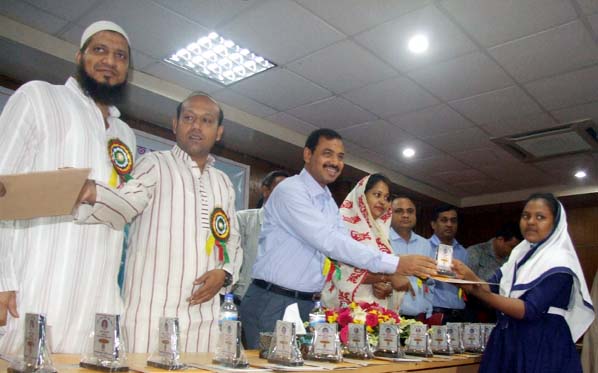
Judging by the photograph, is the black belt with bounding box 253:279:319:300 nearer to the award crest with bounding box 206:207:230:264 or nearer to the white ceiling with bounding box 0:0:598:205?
the award crest with bounding box 206:207:230:264

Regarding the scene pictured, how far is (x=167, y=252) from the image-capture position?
1.69 metres

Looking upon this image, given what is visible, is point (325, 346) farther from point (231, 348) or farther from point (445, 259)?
point (445, 259)

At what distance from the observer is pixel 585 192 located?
7441 millimetres

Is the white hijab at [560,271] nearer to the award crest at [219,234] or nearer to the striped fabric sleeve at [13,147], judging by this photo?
the award crest at [219,234]

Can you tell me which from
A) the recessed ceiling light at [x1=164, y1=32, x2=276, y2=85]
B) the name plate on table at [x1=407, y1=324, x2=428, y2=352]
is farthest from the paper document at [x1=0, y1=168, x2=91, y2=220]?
the recessed ceiling light at [x1=164, y1=32, x2=276, y2=85]

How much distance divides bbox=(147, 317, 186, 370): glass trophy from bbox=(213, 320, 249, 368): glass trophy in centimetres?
14

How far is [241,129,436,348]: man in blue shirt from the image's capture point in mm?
2076

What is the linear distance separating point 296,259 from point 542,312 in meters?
1.12

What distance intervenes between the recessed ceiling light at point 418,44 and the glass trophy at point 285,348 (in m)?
2.70

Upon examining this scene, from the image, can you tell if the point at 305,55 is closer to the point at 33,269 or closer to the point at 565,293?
the point at 565,293

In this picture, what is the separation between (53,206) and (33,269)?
0.42 m

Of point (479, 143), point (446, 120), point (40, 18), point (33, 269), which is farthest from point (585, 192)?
point (33, 269)

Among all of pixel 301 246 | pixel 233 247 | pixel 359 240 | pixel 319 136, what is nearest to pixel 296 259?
pixel 301 246

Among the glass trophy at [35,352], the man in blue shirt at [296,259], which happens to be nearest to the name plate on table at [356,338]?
the man in blue shirt at [296,259]
